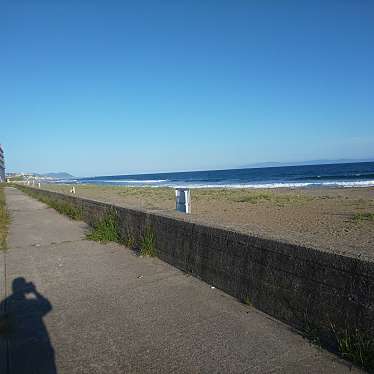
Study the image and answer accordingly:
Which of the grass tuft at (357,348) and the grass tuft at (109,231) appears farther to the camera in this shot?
the grass tuft at (109,231)

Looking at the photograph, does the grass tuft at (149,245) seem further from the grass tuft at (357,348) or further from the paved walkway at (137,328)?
the grass tuft at (357,348)

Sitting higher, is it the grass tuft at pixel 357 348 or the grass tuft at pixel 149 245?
the grass tuft at pixel 149 245

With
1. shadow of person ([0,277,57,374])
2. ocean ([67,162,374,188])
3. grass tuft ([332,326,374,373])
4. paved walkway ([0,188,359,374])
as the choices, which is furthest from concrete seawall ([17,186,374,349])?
ocean ([67,162,374,188])

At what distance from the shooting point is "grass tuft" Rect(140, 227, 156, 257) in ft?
19.6

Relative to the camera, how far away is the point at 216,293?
420cm

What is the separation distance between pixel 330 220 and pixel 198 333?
931 cm

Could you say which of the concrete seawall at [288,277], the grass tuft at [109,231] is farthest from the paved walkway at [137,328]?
the grass tuft at [109,231]

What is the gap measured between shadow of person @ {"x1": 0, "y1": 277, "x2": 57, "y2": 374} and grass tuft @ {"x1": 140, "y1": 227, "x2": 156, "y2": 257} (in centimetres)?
178

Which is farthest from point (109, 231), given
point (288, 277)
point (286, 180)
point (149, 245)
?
point (286, 180)

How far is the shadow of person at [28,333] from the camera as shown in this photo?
9.40 feet

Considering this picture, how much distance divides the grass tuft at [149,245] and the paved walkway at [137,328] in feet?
1.26

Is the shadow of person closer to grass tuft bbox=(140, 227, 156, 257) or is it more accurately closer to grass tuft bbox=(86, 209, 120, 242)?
grass tuft bbox=(140, 227, 156, 257)

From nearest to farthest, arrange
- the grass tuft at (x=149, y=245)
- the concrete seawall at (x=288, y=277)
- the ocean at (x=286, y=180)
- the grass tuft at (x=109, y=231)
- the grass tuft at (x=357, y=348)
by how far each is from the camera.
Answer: the grass tuft at (x=357, y=348)
the concrete seawall at (x=288, y=277)
the grass tuft at (x=149, y=245)
the grass tuft at (x=109, y=231)
the ocean at (x=286, y=180)

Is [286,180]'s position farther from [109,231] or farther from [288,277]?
[288,277]
